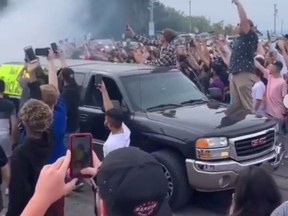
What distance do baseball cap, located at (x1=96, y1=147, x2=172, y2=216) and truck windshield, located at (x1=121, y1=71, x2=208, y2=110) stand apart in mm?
5985

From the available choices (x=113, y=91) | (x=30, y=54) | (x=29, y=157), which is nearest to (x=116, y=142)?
(x=113, y=91)

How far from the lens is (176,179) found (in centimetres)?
740

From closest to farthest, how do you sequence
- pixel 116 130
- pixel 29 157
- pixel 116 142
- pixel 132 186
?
pixel 132 186 → pixel 29 157 → pixel 116 142 → pixel 116 130

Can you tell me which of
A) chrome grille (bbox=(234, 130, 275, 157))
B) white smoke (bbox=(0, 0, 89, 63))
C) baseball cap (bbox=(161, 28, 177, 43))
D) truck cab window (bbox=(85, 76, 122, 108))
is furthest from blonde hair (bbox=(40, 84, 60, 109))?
white smoke (bbox=(0, 0, 89, 63))

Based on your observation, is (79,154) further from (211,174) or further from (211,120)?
(211,120)

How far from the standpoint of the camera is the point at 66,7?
137 feet

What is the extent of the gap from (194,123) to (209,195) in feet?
4.24

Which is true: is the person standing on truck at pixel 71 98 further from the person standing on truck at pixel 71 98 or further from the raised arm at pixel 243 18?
the raised arm at pixel 243 18

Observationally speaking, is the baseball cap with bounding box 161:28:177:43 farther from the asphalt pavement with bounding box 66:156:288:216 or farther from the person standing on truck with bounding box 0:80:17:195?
the person standing on truck with bounding box 0:80:17:195

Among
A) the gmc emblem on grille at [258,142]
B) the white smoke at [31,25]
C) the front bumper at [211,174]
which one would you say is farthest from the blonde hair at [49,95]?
the white smoke at [31,25]

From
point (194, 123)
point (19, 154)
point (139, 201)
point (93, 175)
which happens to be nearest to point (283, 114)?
point (194, 123)

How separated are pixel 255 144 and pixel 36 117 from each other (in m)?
3.66

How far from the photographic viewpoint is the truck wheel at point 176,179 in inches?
291

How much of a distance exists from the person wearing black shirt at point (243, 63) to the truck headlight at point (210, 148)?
221 centimetres
